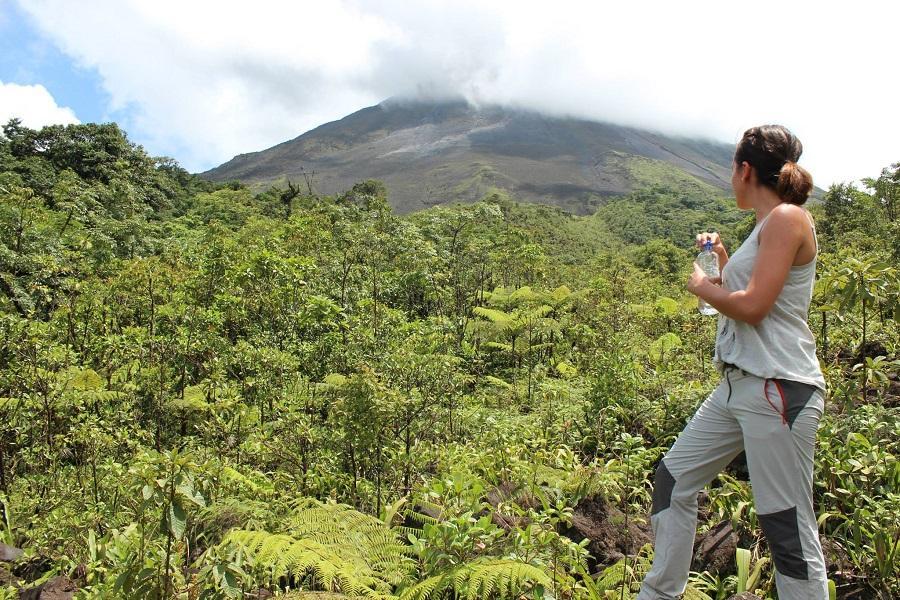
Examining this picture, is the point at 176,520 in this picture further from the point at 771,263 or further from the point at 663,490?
the point at 771,263

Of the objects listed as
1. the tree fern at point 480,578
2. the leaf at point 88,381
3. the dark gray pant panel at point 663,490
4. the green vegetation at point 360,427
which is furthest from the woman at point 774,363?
the leaf at point 88,381

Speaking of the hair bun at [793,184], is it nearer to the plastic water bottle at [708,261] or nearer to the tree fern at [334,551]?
the plastic water bottle at [708,261]

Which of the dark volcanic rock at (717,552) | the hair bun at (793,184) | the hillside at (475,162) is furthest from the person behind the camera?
the hillside at (475,162)

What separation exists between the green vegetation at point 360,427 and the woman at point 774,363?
812 millimetres

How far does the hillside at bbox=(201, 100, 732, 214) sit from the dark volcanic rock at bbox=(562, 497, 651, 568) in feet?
295

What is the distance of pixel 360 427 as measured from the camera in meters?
4.60

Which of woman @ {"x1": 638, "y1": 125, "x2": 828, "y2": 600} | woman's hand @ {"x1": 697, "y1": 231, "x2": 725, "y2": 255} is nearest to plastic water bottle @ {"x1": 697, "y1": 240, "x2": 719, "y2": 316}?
woman's hand @ {"x1": 697, "y1": 231, "x2": 725, "y2": 255}

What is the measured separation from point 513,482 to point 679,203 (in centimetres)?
7437

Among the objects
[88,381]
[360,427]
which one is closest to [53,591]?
[360,427]

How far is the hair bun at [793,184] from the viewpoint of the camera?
2457 mm

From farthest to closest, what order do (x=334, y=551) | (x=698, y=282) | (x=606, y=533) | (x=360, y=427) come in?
1. (x=360, y=427)
2. (x=606, y=533)
3. (x=334, y=551)
4. (x=698, y=282)

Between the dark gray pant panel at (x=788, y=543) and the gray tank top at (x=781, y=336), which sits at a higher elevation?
the gray tank top at (x=781, y=336)

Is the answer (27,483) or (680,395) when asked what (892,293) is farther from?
(27,483)

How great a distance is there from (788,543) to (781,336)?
772mm
